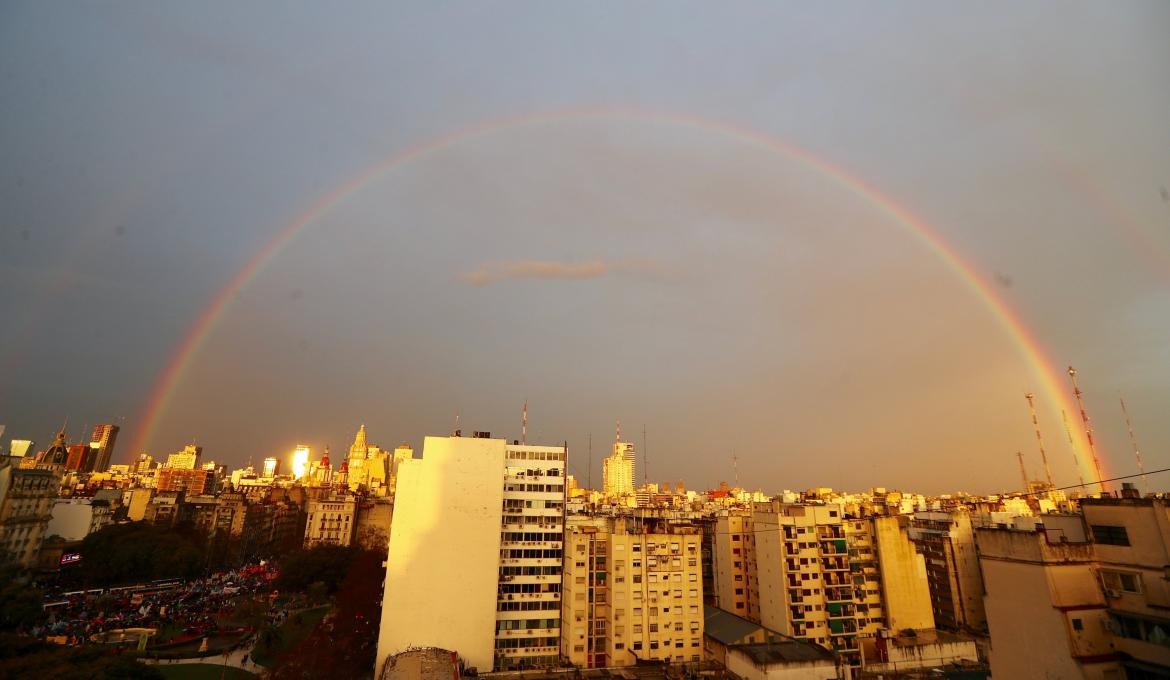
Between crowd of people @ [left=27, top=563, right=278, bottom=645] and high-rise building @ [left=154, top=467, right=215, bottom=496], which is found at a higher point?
high-rise building @ [left=154, top=467, right=215, bottom=496]

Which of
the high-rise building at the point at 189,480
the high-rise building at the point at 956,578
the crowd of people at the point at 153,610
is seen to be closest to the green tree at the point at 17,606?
the crowd of people at the point at 153,610

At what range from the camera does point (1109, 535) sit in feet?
44.4

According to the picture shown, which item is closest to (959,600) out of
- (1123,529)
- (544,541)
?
(544,541)

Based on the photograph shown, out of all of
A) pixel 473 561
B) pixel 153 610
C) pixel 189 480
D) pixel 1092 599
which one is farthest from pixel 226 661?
pixel 189 480

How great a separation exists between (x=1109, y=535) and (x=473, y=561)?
34060 mm

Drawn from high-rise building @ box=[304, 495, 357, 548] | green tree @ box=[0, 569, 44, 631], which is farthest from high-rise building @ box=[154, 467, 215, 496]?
green tree @ box=[0, 569, 44, 631]

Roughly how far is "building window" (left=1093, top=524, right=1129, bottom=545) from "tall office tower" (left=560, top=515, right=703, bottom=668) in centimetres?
2792

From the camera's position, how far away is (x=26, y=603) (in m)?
36.2

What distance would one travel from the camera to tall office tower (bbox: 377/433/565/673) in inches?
1468

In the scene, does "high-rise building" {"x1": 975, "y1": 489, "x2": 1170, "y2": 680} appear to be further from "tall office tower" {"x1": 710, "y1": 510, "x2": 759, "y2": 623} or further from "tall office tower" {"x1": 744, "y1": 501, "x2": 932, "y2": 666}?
"tall office tower" {"x1": 710, "y1": 510, "x2": 759, "y2": 623}

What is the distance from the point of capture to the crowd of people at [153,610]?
4250 cm

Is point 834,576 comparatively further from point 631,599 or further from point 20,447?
point 20,447

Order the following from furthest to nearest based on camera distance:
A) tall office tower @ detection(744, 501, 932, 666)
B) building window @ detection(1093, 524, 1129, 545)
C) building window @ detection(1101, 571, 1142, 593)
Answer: tall office tower @ detection(744, 501, 932, 666) → building window @ detection(1093, 524, 1129, 545) → building window @ detection(1101, 571, 1142, 593)

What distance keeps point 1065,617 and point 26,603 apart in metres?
53.1
